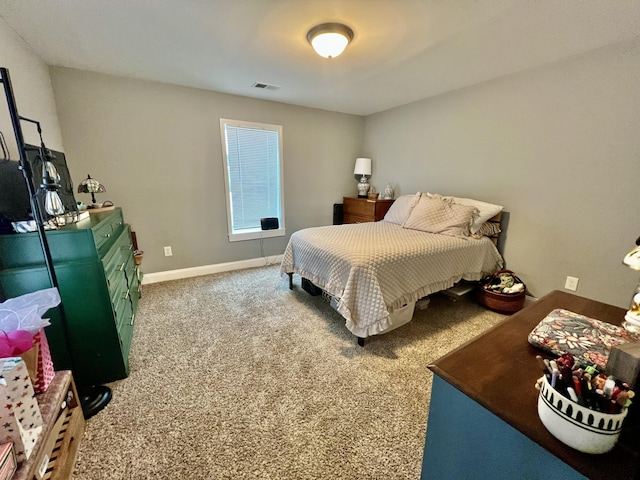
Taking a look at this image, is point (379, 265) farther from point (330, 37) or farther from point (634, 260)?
point (330, 37)

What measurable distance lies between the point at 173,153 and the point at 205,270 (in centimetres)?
149

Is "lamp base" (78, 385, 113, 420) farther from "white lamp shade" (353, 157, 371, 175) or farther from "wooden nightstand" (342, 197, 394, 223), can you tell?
"white lamp shade" (353, 157, 371, 175)

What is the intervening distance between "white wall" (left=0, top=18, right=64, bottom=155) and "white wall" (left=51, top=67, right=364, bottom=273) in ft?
0.58

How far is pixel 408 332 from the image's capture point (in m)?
2.19

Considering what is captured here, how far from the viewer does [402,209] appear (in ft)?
10.6

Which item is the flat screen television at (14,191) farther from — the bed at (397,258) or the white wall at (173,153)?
the bed at (397,258)

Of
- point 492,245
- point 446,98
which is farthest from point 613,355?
point 446,98

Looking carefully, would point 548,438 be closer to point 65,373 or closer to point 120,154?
point 65,373

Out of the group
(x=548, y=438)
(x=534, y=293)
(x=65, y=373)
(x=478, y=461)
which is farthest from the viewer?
(x=534, y=293)

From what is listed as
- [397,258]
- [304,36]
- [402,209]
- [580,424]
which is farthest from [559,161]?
[580,424]

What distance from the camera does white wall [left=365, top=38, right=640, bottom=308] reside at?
80.7 inches

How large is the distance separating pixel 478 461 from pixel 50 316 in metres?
2.09

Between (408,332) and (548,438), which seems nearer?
(548,438)

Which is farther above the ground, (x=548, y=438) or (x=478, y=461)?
(x=548, y=438)
